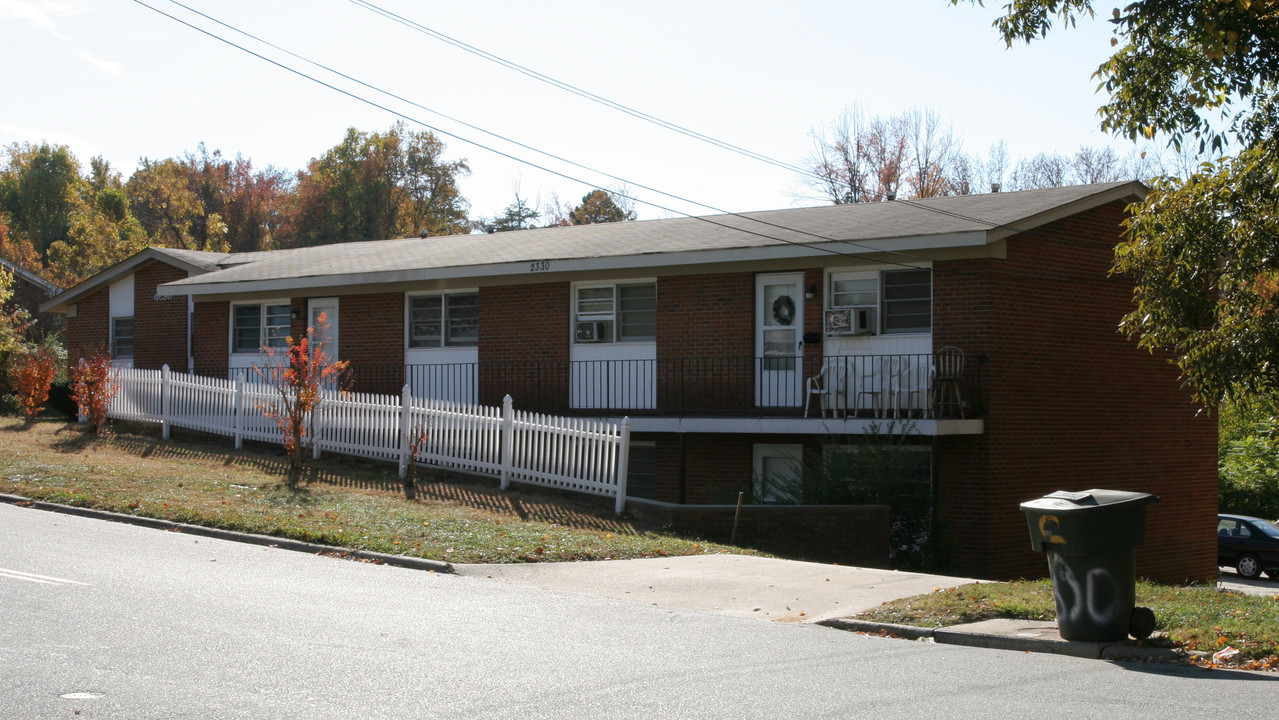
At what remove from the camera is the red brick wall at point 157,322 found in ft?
89.0

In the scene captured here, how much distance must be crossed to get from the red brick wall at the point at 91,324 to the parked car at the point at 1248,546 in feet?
84.9

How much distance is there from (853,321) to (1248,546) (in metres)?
14.4

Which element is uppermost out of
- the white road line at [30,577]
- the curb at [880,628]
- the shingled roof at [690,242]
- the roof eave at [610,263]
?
the shingled roof at [690,242]

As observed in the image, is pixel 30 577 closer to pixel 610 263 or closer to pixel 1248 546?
pixel 610 263

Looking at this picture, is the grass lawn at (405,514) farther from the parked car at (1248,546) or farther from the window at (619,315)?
the parked car at (1248,546)

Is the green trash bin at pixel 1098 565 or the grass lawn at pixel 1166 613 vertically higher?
the green trash bin at pixel 1098 565

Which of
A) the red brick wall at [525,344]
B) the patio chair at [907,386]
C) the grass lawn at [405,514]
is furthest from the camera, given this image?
the red brick wall at [525,344]

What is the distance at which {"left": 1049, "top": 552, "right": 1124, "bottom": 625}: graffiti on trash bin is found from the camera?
9.05 metres

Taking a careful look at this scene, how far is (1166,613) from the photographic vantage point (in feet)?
32.9

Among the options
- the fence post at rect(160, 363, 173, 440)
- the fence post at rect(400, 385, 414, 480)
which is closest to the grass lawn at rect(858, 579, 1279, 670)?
the fence post at rect(400, 385, 414, 480)

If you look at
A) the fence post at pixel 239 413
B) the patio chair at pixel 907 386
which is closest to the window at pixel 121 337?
the fence post at pixel 239 413

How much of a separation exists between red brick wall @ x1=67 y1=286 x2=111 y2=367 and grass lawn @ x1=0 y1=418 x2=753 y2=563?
9070mm

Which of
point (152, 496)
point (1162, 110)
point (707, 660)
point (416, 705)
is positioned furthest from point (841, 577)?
point (152, 496)

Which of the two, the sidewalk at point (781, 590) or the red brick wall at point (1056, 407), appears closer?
the sidewalk at point (781, 590)
